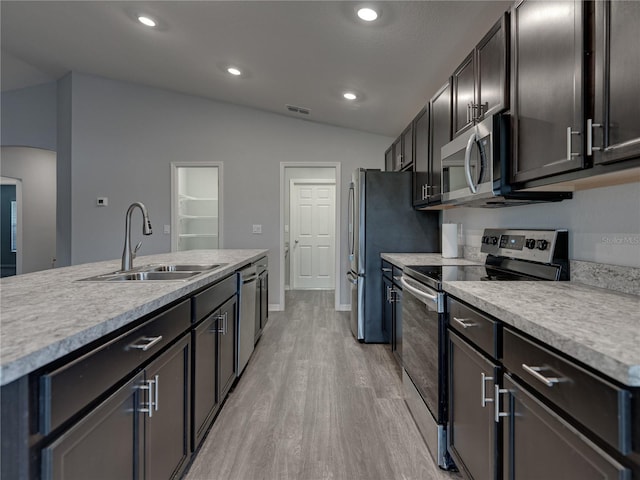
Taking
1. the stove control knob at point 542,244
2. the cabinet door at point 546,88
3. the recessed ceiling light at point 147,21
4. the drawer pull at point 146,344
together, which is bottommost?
the drawer pull at point 146,344

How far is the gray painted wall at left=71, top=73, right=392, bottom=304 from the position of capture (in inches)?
188

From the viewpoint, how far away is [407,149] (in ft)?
11.1

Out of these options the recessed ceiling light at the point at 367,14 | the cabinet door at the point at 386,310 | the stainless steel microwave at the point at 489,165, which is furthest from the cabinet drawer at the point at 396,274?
the recessed ceiling light at the point at 367,14

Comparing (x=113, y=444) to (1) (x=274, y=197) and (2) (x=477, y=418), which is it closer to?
(2) (x=477, y=418)

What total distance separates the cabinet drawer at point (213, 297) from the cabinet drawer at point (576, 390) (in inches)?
50.5

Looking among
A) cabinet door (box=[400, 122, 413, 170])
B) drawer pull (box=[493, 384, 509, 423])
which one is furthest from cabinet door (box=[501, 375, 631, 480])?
cabinet door (box=[400, 122, 413, 170])

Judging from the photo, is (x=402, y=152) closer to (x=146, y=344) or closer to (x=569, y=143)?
(x=569, y=143)

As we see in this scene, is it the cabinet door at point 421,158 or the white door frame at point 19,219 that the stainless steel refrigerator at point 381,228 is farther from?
the white door frame at point 19,219

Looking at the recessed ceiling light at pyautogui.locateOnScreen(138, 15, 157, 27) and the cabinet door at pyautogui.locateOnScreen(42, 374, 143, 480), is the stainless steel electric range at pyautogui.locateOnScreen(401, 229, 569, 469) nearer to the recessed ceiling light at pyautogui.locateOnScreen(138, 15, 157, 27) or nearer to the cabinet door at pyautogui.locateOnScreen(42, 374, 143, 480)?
the cabinet door at pyautogui.locateOnScreen(42, 374, 143, 480)

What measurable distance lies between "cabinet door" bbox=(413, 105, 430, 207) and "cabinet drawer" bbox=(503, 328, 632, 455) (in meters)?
1.99

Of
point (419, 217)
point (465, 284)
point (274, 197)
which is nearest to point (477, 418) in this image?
point (465, 284)

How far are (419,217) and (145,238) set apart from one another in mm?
3701

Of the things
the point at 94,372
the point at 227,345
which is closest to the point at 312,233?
the point at 227,345

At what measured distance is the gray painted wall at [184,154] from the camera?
4777 mm
